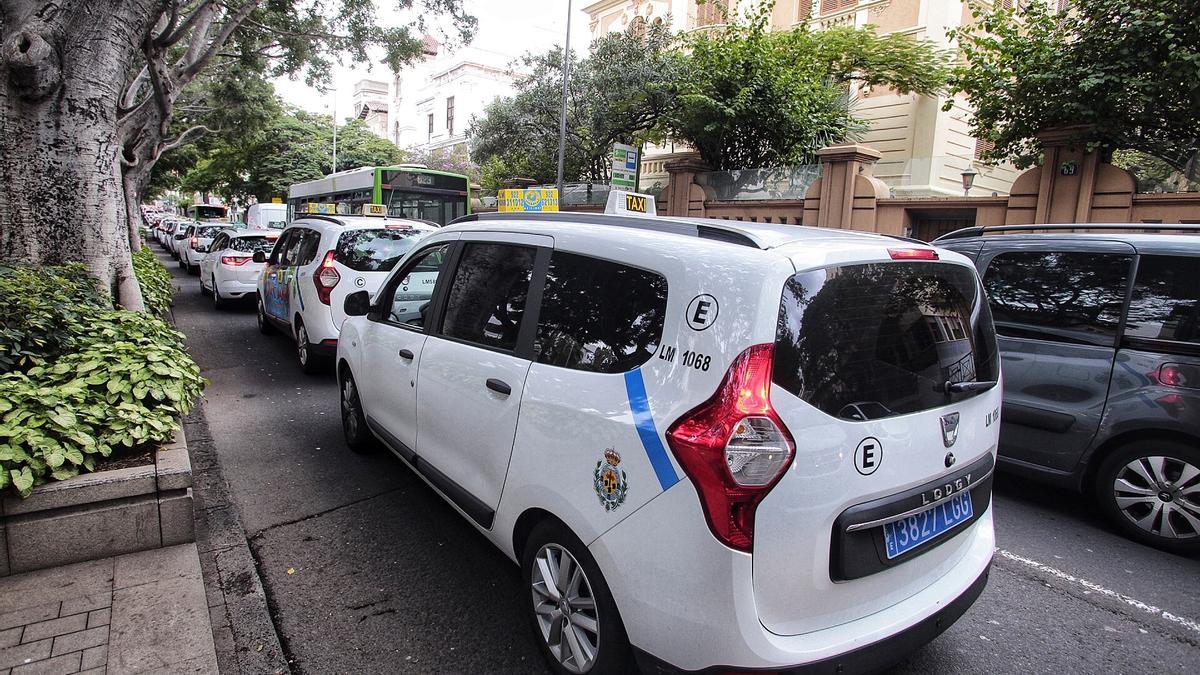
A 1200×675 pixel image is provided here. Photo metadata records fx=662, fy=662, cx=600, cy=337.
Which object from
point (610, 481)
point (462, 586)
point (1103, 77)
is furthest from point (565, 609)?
point (1103, 77)

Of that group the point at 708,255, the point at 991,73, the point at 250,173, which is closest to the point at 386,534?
the point at 708,255

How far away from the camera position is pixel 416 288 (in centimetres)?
568

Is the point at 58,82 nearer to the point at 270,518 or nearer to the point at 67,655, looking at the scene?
the point at 270,518

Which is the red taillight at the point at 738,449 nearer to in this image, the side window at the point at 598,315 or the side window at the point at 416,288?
the side window at the point at 598,315

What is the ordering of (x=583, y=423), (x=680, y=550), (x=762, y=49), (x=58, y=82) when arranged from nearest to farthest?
1. (x=680, y=550)
2. (x=583, y=423)
3. (x=58, y=82)
4. (x=762, y=49)

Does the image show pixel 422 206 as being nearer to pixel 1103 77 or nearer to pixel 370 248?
pixel 370 248

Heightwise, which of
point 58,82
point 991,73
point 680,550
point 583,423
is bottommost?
point 680,550

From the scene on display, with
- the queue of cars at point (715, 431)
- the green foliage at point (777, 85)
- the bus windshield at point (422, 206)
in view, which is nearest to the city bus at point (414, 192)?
the bus windshield at point (422, 206)

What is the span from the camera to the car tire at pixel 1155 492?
3824 mm

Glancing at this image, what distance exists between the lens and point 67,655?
259cm

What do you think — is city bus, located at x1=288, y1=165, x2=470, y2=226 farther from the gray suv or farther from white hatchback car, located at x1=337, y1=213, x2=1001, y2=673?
white hatchback car, located at x1=337, y1=213, x2=1001, y2=673

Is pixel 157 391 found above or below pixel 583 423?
below

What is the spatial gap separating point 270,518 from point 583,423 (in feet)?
8.87

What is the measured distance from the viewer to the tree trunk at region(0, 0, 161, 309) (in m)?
5.30
